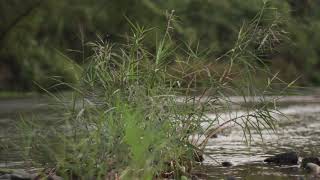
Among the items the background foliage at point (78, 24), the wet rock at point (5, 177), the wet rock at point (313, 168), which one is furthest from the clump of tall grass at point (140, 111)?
the background foliage at point (78, 24)

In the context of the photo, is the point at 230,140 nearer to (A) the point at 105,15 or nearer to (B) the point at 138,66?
(B) the point at 138,66

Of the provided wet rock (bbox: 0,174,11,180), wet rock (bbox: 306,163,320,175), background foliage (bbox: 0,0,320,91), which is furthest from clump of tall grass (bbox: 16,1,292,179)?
background foliage (bbox: 0,0,320,91)

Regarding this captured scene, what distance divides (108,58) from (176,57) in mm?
721

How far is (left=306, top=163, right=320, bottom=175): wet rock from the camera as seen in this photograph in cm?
648

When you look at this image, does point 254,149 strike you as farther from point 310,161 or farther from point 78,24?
point 78,24

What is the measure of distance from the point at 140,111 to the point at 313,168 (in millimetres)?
1820

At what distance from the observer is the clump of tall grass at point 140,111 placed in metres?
5.26

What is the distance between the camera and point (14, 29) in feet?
72.5

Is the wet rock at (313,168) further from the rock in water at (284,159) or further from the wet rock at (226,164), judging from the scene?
the wet rock at (226,164)

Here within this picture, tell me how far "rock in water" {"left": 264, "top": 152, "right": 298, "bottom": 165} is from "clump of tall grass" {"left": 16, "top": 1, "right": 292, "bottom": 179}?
63 cm

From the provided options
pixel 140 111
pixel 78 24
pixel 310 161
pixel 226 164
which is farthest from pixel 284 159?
pixel 78 24

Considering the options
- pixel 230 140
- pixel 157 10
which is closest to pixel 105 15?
pixel 157 10

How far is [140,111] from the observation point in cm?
551

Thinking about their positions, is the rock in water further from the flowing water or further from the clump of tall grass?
the clump of tall grass
